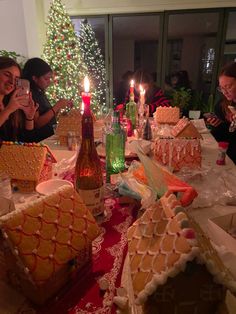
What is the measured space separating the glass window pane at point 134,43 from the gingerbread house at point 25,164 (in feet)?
11.2

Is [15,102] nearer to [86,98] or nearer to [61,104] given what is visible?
[61,104]

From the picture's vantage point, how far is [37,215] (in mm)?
503

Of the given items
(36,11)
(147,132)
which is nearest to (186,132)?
(147,132)

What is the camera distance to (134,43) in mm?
4754

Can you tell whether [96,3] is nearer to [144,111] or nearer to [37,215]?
[144,111]

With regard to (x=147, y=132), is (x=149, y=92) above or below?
above

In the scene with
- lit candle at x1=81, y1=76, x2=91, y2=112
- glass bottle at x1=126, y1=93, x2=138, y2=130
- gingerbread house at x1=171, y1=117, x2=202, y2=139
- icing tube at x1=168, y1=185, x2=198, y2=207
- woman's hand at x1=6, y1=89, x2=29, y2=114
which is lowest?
icing tube at x1=168, y1=185, x2=198, y2=207

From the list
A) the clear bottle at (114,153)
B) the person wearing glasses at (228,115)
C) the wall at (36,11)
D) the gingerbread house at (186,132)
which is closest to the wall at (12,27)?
the wall at (36,11)

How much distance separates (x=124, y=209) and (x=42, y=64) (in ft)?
6.54

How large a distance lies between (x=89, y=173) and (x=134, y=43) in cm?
439

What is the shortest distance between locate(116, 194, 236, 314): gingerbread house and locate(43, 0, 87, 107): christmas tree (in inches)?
148

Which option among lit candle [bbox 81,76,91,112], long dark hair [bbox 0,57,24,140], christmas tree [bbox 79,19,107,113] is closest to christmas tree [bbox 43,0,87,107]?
christmas tree [bbox 79,19,107,113]

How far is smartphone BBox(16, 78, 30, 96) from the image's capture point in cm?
163

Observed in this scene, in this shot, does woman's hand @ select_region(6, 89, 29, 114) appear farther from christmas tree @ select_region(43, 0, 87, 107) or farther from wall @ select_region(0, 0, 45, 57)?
wall @ select_region(0, 0, 45, 57)
